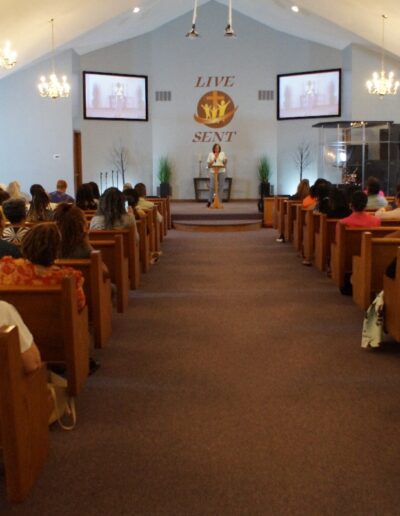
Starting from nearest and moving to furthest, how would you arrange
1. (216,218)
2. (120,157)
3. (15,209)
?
(15,209)
(216,218)
(120,157)

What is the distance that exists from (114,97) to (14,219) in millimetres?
12061

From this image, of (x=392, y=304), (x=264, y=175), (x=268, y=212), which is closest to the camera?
(x=392, y=304)

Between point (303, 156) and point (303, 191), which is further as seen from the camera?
point (303, 156)

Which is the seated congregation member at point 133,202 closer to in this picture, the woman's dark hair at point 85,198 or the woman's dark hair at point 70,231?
the woman's dark hair at point 85,198

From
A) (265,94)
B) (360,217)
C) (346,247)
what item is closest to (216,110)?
(265,94)

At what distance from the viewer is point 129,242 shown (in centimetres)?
620

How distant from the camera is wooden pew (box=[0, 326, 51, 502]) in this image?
2.31 meters

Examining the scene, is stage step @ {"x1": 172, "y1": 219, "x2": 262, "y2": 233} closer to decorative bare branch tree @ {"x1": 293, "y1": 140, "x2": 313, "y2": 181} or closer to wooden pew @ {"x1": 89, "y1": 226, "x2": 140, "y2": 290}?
decorative bare branch tree @ {"x1": 293, "y1": 140, "x2": 313, "y2": 181}

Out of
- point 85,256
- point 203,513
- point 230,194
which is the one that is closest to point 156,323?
point 85,256

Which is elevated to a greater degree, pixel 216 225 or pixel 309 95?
pixel 309 95

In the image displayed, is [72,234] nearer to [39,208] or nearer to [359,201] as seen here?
[39,208]

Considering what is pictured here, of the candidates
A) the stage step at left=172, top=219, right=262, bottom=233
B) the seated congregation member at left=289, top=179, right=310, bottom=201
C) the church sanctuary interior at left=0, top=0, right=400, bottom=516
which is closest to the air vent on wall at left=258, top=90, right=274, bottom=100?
the church sanctuary interior at left=0, top=0, right=400, bottom=516

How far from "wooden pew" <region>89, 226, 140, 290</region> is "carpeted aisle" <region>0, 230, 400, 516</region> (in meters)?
0.68

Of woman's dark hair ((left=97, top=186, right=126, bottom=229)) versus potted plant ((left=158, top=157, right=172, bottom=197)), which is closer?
woman's dark hair ((left=97, top=186, right=126, bottom=229))
